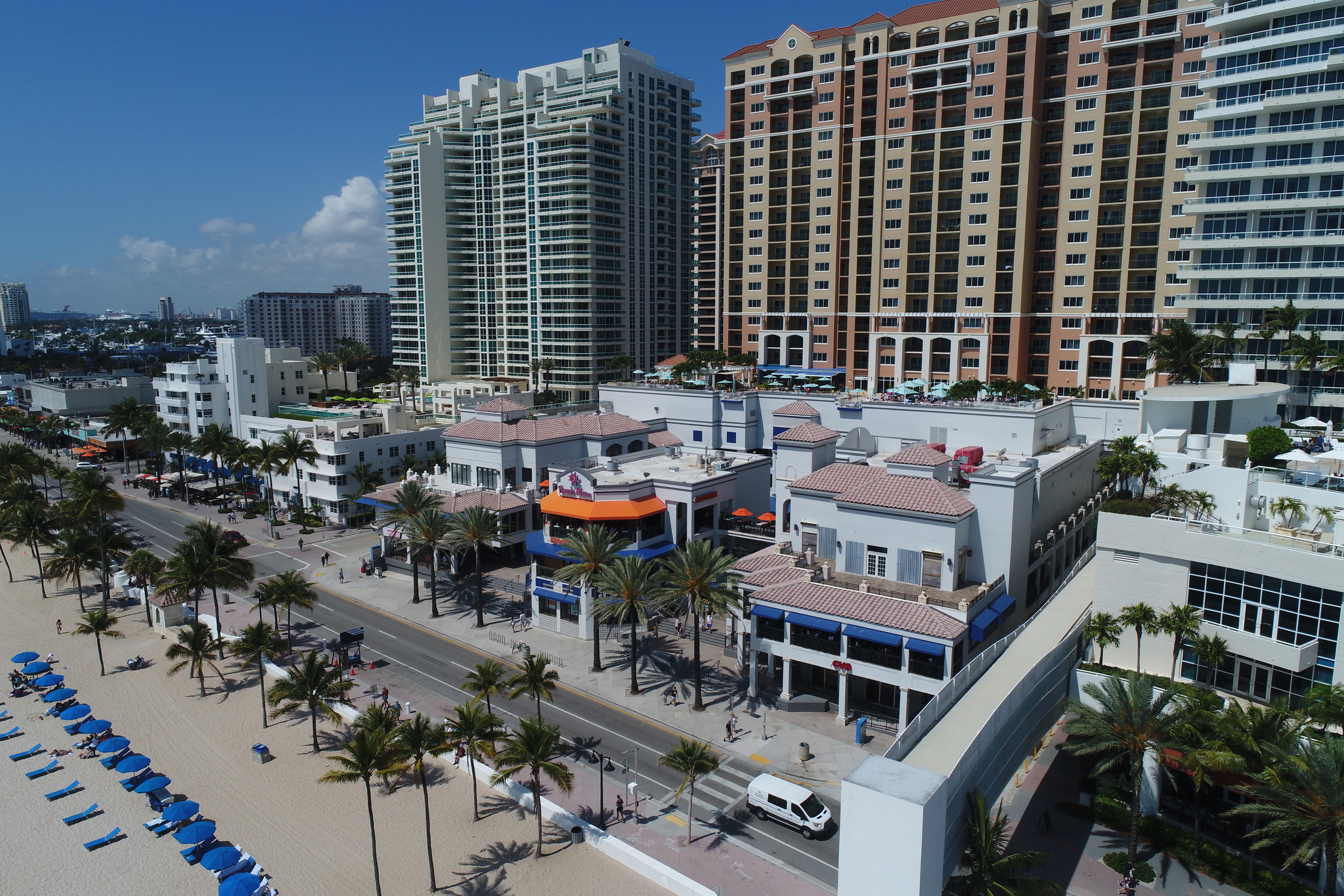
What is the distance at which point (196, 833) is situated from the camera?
3506 centimetres

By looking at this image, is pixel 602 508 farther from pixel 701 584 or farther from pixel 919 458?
pixel 919 458

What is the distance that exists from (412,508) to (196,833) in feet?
96.3

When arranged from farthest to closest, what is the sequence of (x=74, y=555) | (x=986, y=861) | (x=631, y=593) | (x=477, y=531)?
(x=74, y=555)
(x=477, y=531)
(x=631, y=593)
(x=986, y=861)

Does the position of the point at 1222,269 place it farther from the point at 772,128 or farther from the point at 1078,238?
the point at 772,128

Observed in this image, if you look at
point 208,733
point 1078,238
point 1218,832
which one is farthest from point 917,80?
point 208,733

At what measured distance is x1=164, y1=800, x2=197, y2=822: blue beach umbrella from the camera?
120 feet

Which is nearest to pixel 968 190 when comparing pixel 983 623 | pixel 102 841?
pixel 983 623

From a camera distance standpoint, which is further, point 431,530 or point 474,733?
point 431,530

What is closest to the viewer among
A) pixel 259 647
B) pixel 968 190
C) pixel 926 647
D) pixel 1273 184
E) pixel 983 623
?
pixel 926 647

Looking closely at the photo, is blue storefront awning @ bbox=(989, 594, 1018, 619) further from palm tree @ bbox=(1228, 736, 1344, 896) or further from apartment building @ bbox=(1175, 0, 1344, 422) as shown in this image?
apartment building @ bbox=(1175, 0, 1344, 422)

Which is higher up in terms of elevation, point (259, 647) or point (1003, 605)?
point (1003, 605)

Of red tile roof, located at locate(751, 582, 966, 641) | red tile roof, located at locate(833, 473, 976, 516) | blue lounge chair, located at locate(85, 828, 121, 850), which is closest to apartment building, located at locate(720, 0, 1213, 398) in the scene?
red tile roof, located at locate(833, 473, 976, 516)

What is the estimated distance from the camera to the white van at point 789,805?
3472 centimetres

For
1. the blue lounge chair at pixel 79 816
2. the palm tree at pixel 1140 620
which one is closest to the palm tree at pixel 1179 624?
the palm tree at pixel 1140 620
